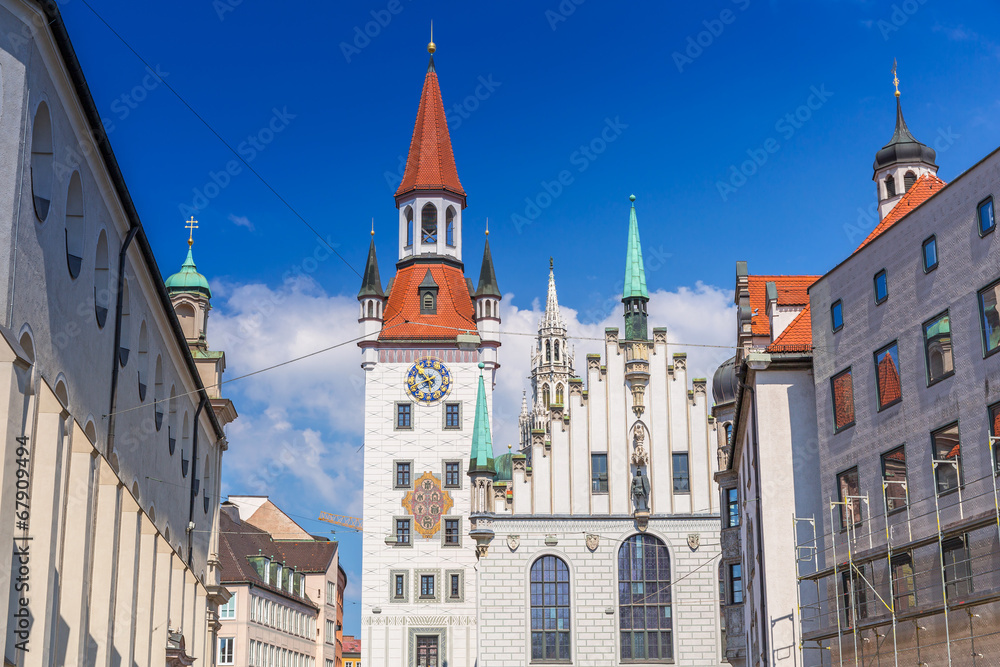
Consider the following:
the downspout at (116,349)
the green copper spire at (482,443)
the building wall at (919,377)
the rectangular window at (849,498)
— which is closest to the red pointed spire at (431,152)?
the green copper spire at (482,443)

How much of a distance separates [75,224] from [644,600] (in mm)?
36570

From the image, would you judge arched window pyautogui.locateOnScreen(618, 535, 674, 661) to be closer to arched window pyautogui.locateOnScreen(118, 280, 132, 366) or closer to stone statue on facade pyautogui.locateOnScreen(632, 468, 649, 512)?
stone statue on facade pyautogui.locateOnScreen(632, 468, 649, 512)

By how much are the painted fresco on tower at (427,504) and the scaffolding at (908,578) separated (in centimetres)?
3259

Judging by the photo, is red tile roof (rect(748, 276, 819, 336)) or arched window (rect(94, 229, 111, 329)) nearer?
arched window (rect(94, 229, 111, 329))

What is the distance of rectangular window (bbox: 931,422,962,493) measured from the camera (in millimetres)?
22172

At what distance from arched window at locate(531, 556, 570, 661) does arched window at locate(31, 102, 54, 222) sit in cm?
3708

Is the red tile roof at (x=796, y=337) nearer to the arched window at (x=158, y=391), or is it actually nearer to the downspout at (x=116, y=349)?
the arched window at (x=158, y=391)

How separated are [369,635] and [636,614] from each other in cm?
1276

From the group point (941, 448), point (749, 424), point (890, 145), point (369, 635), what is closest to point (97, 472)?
point (941, 448)

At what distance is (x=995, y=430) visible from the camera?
2106 centimetres

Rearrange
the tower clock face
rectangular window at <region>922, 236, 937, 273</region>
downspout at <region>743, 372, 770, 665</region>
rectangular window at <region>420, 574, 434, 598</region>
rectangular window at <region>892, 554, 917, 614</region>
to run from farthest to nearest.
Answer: the tower clock face < rectangular window at <region>420, 574, 434, 598</region> < downspout at <region>743, 372, 770, 665</region> < rectangular window at <region>922, 236, 937, 273</region> < rectangular window at <region>892, 554, 917, 614</region>

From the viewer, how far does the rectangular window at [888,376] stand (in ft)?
80.3

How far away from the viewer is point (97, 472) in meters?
19.5

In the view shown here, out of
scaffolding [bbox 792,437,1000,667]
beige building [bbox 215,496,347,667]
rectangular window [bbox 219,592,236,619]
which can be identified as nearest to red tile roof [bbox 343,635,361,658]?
beige building [bbox 215,496,347,667]
